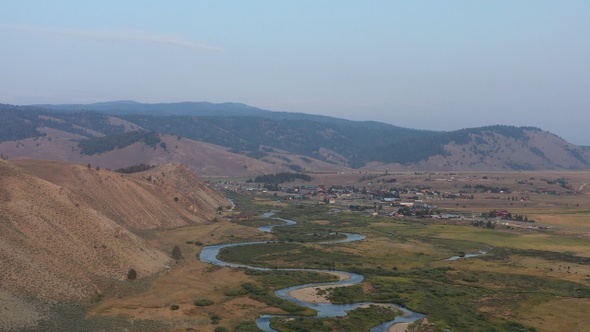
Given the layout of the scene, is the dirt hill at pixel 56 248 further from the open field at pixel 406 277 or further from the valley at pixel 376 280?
the open field at pixel 406 277

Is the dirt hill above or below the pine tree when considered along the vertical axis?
above

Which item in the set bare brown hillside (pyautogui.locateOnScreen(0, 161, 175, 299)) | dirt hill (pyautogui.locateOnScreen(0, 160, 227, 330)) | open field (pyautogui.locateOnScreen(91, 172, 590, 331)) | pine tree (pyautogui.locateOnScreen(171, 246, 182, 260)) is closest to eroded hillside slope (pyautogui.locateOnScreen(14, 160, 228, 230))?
dirt hill (pyautogui.locateOnScreen(0, 160, 227, 330))

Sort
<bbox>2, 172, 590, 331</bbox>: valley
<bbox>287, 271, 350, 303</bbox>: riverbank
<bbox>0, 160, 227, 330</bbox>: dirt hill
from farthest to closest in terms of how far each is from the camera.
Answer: <bbox>287, 271, 350, 303</bbox>: riverbank
<bbox>2, 172, 590, 331</bbox>: valley
<bbox>0, 160, 227, 330</bbox>: dirt hill

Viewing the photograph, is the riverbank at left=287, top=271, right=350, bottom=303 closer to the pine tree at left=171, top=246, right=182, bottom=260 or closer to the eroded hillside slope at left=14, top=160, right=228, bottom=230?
the pine tree at left=171, top=246, right=182, bottom=260

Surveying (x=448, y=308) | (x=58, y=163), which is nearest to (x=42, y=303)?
(x=448, y=308)

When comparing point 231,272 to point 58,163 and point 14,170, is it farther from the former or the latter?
point 58,163

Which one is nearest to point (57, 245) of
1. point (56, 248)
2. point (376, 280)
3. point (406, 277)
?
point (56, 248)

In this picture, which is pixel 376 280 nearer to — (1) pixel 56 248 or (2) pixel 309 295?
(2) pixel 309 295

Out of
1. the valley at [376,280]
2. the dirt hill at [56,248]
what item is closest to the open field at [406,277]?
the valley at [376,280]
